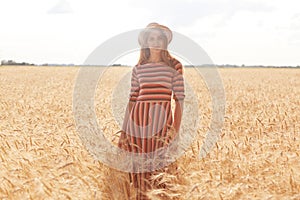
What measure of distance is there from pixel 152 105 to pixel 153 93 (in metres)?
0.12

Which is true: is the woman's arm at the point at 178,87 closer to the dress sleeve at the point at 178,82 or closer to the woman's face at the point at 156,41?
the dress sleeve at the point at 178,82

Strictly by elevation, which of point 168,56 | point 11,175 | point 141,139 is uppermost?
point 168,56

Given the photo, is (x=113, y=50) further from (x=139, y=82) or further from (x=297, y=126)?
(x=297, y=126)

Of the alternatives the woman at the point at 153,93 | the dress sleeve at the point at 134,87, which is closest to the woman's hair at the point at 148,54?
the woman at the point at 153,93

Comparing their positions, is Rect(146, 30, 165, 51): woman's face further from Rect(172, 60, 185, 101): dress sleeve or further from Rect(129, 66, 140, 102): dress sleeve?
Rect(129, 66, 140, 102): dress sleeve

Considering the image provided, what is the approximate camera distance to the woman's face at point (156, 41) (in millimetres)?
4045

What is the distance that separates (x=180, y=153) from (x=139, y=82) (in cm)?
87

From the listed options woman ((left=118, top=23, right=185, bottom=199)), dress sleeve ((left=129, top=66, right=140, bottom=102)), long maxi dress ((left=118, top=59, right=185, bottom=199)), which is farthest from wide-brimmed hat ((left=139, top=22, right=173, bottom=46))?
dress sleeve ((left=129, top=66, right=140, bottom=102))

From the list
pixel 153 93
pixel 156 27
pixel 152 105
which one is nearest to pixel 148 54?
pixel 156 27

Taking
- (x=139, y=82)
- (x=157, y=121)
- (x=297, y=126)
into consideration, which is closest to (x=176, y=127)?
(x=157, y=121)

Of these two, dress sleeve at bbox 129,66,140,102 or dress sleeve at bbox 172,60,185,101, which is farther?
dress sleeve at bbox 129,66,140,102

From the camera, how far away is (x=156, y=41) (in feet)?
13.4

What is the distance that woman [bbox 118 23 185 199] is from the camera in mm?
4090

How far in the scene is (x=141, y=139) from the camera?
421 cm
